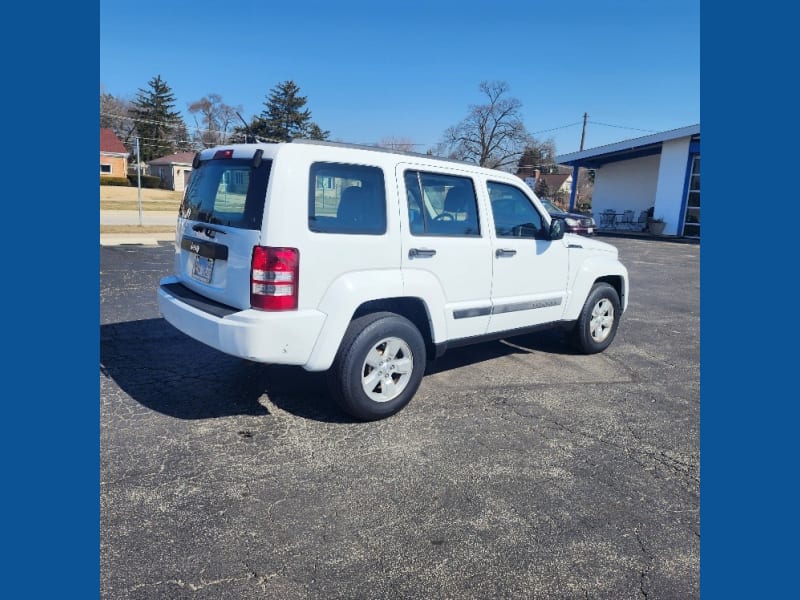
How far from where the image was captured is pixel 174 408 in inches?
173

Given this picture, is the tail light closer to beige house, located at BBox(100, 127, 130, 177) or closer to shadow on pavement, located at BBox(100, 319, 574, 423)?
shadow on pavement, located at BBox(100, 319, 574, 423)

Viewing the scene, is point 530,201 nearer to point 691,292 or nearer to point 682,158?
point 691,292

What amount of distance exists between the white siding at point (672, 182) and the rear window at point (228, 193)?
2634 cm

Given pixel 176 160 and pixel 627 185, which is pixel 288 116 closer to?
pixel 176 160

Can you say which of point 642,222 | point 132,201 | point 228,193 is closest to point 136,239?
point 228,193

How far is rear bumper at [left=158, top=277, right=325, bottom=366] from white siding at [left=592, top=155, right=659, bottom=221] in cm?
2968

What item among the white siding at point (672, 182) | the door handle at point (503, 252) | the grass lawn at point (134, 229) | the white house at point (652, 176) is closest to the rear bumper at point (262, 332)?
the door handle at point (503, 252)

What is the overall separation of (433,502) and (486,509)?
0.31 metres

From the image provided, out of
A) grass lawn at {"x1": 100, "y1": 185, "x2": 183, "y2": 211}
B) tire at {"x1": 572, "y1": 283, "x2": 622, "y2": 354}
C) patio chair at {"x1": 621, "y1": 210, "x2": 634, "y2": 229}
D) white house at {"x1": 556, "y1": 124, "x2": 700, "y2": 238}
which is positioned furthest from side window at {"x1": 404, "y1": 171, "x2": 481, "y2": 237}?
patio chair at {"x1": 621, "y1": 210, "x2": 634, "y2": 229}

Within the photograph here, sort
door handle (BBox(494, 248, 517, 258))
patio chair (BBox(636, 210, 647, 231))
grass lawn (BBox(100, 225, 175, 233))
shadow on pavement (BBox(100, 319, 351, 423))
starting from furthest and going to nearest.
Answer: patio chair (BBox(636, 210, 647, 231)) < grass lawn (BBox(100, 225, 175, 233)) < door handle (BBox(494, 248, 517, 258)) < shadow on pavement (BBox(100, 319, 351, 423))

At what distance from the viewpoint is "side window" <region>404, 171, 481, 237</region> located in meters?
4.46

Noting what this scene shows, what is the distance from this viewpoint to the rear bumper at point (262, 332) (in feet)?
12.0

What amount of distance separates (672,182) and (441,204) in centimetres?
2586

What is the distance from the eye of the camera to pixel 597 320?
6.30 meters
